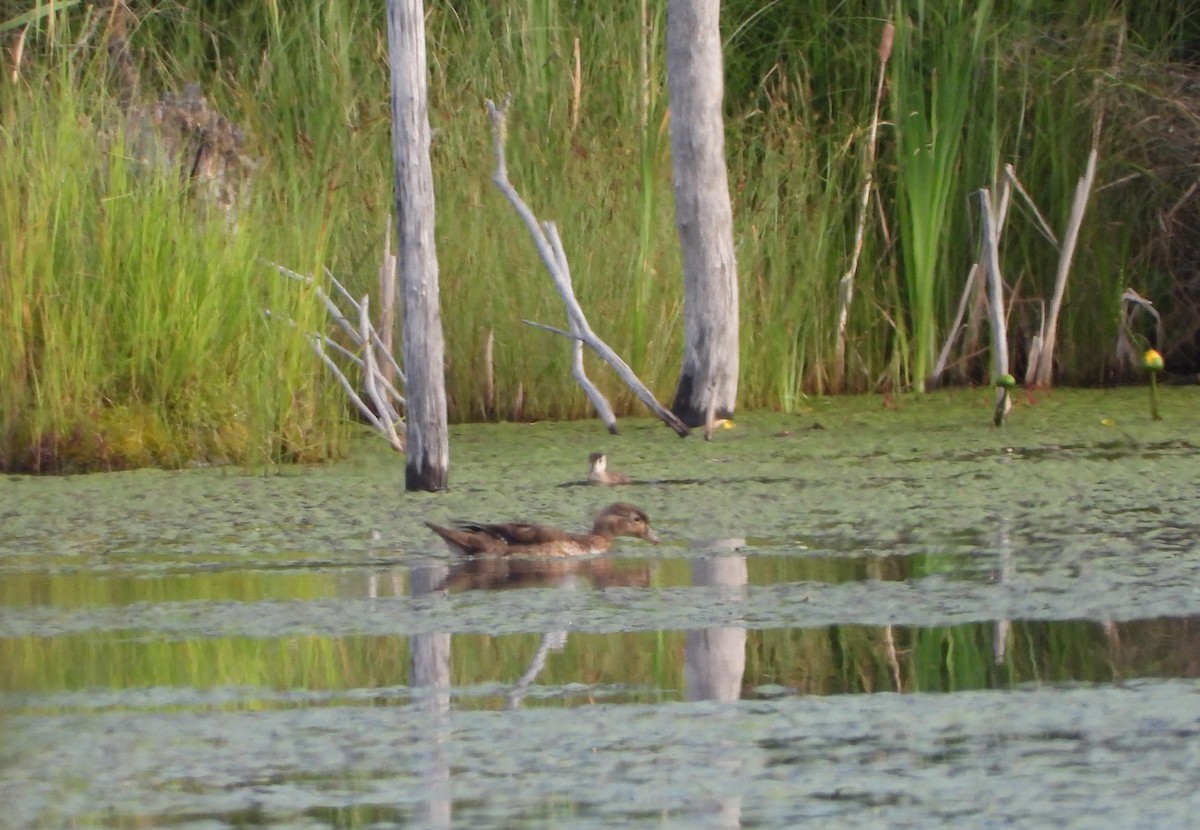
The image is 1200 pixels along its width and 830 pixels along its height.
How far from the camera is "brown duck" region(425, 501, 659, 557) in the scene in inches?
276

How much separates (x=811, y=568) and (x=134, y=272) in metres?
3.54

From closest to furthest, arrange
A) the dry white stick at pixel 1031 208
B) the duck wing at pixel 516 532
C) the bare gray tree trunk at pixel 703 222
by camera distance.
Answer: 1. the duck wing at pixel 516 532
2. the bare gray tree trunk at pixel 703 222
3. the dry white stick at pixel 1031 208

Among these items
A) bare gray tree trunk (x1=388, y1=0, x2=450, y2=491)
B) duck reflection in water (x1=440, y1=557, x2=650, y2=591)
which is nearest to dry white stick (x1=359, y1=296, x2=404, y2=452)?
bare gray tree trunk (x1=388, y1=0, x2=450, y2=491)

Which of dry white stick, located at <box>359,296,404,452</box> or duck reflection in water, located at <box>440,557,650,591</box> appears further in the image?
dry white stick, located at <box>359,296,404,452</box>

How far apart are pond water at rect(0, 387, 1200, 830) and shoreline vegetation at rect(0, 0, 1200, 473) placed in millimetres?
582

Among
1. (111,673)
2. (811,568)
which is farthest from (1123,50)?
(111,673)

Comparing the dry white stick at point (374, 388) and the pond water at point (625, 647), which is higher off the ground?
the dry white stick at point (374, 388)

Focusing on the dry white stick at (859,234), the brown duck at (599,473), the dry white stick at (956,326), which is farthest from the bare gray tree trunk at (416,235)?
the dry white stick at (956,326)

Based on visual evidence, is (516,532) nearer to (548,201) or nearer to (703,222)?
(703,222)

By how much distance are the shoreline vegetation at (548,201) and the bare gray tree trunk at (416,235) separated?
1018 mm

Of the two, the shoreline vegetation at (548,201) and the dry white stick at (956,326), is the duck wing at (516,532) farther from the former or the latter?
the dry white stick at (956,326)

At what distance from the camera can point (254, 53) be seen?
477 inches

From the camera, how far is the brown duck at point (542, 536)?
7012 mm

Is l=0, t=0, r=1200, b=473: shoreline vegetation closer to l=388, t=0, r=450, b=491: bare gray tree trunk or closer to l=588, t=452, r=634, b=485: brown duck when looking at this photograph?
l=388, t=0, r=450, b=491: bare gray tree trunk
